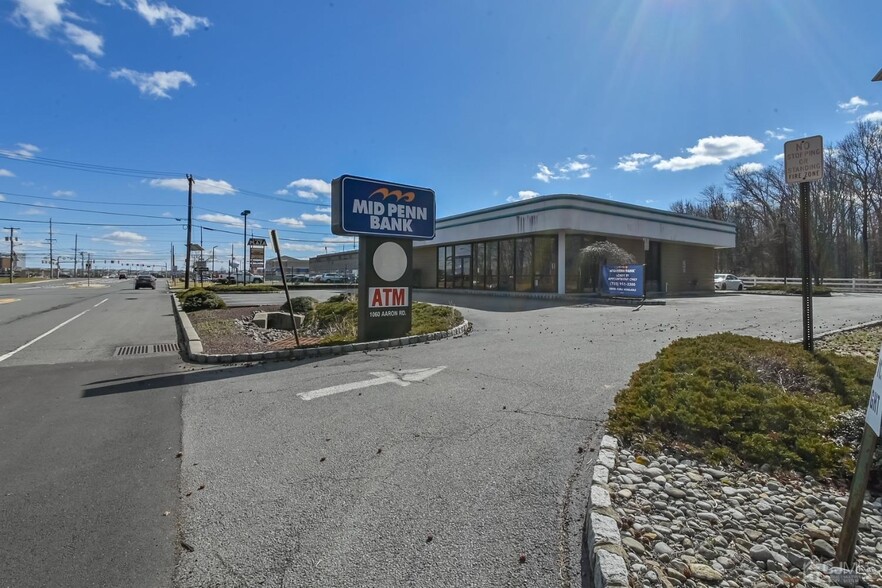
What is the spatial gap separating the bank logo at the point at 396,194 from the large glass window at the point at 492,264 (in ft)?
57.0

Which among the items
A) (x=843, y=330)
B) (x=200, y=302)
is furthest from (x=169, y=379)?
(x=843, y=330)

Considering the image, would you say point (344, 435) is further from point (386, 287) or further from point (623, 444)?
point (386, 287)

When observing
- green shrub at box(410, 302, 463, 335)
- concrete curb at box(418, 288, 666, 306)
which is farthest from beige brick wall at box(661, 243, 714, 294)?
green shrub at box(410, 302, 463, 335)

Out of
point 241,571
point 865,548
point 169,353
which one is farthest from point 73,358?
point 865,548

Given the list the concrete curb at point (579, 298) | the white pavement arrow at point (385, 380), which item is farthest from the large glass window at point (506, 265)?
the white pavement arrow at point (385, 380)

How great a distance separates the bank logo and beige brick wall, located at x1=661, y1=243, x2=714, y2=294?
2516 cm

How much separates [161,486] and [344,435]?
1.60 meters

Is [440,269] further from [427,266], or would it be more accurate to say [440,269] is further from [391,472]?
[391,472]

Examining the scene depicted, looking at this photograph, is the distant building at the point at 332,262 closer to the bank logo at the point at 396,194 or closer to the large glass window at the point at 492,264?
the large glass window at the point at 492,264

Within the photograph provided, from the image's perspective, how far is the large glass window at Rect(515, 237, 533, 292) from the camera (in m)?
26.2

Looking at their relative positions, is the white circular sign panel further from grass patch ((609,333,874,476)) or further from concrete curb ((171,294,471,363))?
grass patch ((609,333,874,476))

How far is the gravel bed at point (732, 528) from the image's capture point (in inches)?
93.8

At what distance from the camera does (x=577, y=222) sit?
23250 mm

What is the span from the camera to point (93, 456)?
4191 millimetres
